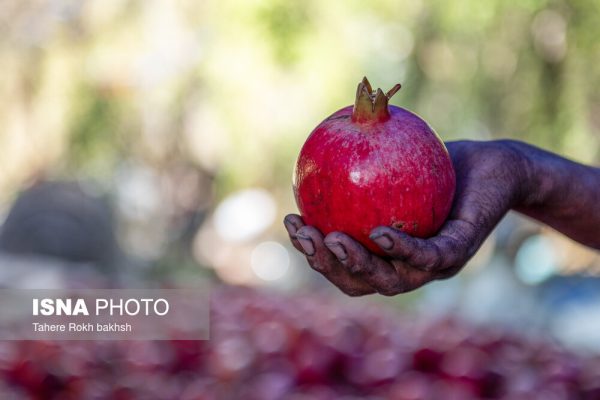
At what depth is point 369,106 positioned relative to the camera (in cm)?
134

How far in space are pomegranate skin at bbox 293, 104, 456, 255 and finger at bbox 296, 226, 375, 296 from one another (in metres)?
0.06

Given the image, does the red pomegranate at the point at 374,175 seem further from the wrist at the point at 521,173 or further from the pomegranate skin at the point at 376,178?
the wrist at the point at 521,173

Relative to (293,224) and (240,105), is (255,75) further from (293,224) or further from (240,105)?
(293,224)

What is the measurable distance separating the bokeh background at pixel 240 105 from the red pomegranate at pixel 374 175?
10.7 ft

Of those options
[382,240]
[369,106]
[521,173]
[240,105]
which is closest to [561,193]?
[521,173]

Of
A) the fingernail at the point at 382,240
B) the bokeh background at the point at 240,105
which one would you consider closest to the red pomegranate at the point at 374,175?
the fingernail at the point at 382,240

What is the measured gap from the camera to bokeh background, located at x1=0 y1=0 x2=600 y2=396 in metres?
5.11

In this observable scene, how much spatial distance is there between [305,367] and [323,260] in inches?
49.8

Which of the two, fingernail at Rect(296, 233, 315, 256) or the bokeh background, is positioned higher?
the bokeh background

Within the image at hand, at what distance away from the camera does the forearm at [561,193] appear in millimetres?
1732

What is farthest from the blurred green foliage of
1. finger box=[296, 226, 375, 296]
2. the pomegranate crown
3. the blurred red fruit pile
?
finger box=[296, 226, 375, 296]

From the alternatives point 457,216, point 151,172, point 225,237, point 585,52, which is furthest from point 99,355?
point 225,237

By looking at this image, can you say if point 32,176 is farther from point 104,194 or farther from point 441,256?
point 441,256

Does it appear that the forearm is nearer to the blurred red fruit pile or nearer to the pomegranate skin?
the pomegranate skin
